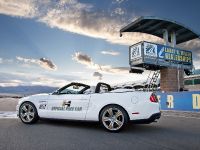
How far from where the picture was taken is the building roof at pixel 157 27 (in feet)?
101

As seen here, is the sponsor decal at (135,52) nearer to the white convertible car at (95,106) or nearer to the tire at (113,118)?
the white convertible car at (95,106)

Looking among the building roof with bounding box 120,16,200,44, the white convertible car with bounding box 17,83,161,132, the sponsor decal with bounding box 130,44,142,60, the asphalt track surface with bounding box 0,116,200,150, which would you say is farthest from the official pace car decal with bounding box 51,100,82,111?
the building roof with bounding box 120,16,200,44

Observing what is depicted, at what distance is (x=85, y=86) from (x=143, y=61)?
20867 mm

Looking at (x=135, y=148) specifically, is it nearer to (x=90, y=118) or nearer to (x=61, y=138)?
(x=61, y=138)

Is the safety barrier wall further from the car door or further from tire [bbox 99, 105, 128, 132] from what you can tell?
tire [bbox 99, 105, 128, 132]

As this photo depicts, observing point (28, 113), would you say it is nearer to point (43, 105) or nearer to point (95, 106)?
point (43, 105)

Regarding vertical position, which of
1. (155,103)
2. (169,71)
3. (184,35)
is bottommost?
(155,103)

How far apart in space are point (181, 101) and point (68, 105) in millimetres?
10006

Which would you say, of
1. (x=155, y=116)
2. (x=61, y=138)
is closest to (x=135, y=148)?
(x=61, y=138)

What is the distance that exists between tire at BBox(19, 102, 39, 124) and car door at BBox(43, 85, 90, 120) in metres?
0.49

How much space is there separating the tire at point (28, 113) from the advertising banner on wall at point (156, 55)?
21084mm

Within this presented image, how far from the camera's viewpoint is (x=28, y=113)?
9.01 meters

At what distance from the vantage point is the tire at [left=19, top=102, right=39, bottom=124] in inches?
349

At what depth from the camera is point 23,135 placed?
6.66 m
